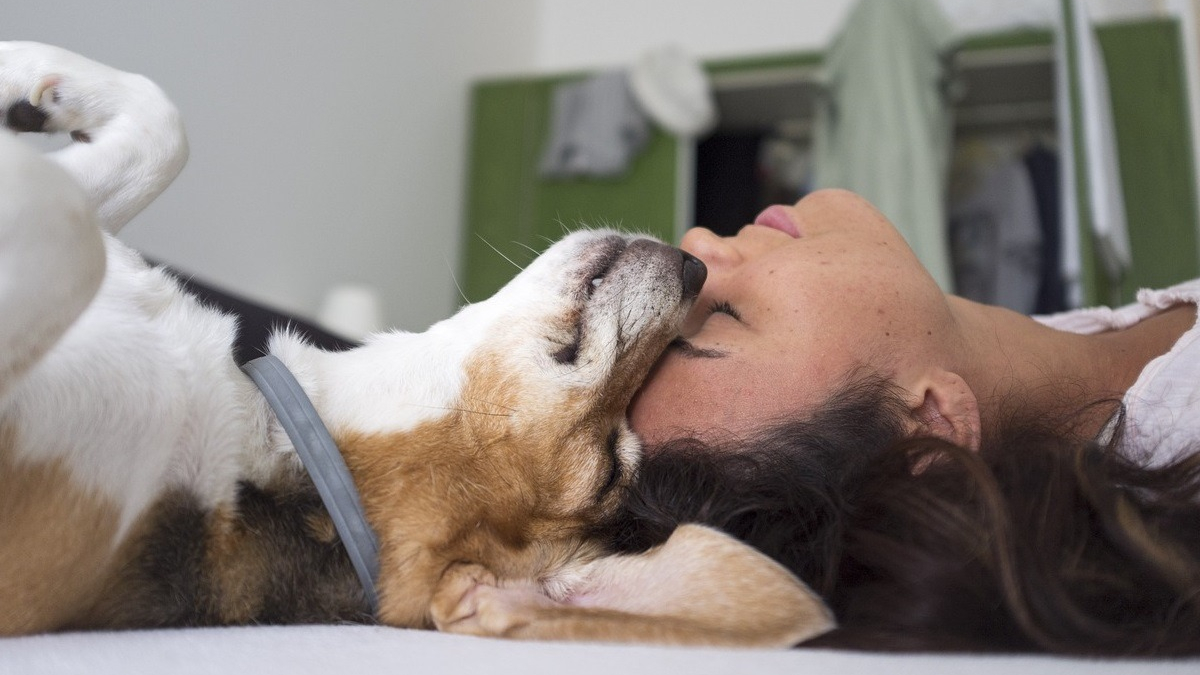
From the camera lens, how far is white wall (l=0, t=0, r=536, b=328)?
3.51m

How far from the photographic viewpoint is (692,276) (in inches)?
57.6

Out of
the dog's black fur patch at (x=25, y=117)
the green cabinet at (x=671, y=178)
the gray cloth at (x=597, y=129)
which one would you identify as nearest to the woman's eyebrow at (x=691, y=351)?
the dog's black fur patch at (x=25, y=117)

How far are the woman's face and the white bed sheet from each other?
0.49 m

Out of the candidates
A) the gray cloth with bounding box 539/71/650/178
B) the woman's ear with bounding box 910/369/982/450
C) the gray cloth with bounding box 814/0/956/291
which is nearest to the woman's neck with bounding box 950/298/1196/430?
the woman's ear with bounding box 910/369/982/450

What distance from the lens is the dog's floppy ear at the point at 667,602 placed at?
0.93 meters

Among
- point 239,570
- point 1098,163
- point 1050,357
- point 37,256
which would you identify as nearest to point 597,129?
point 1098,163

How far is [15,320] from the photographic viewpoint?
0.84 m

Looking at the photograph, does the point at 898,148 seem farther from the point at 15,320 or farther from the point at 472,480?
the point at 15,320

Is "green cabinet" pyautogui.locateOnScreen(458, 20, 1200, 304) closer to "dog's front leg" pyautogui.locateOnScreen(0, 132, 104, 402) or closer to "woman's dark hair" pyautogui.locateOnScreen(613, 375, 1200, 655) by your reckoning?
"woman's dark hair" pyautogui.locateOnScreen(613, 375, 1200, 655)

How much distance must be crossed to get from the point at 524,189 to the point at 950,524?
197 inches

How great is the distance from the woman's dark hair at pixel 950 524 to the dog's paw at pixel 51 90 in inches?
38.6

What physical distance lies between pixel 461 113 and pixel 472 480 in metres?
5.18

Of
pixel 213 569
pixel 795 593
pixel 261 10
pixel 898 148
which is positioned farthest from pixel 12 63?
pixel 898 148

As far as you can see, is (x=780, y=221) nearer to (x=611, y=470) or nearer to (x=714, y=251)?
(x=714, y=251)
